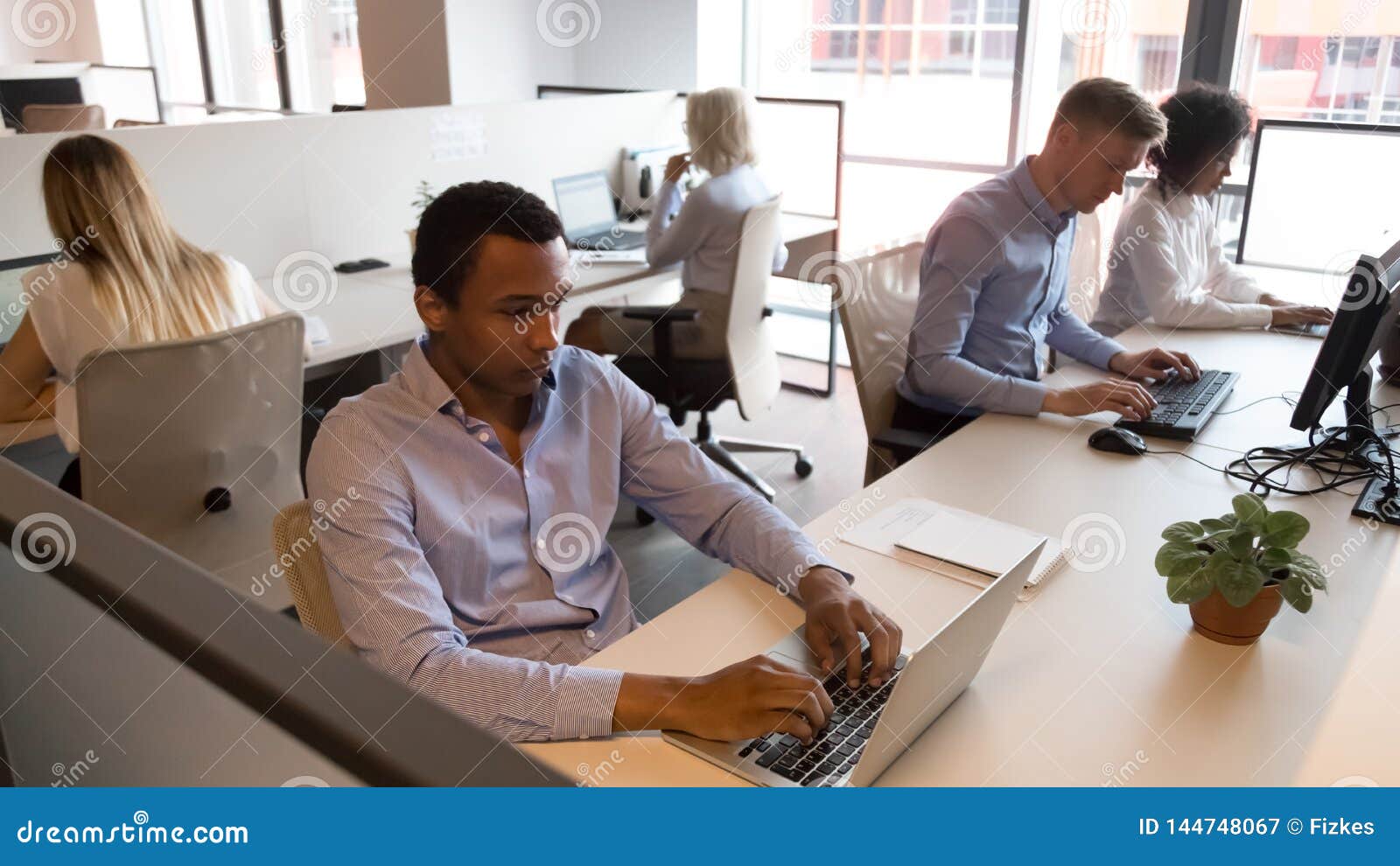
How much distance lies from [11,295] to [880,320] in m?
2.07

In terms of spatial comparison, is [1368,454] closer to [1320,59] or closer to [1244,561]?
[1244,561]

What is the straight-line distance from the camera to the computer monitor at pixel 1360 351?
A: 1.72 meters

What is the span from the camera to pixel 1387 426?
210 cm

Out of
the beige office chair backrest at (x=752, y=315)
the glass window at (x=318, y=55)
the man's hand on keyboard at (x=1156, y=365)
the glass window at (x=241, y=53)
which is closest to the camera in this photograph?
the man's hand on keyboard at (x=1156, y=365)

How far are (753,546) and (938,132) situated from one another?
3780 millimetres

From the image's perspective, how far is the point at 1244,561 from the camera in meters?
1.28

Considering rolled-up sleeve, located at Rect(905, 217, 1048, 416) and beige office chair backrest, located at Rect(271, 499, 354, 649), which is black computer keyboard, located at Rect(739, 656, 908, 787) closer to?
beige office chair backrest, located at Rect(271, 499, 354, 649)

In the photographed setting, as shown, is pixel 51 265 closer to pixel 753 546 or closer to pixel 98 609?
pixel 753 546

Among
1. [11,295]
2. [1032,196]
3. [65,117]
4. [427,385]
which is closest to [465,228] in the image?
[427,385]

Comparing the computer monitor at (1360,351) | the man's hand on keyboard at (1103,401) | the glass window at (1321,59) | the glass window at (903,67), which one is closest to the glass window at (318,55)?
the glass window at (903,67)

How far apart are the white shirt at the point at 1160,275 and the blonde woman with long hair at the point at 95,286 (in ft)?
7.25

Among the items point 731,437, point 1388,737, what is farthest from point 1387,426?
point 731,437

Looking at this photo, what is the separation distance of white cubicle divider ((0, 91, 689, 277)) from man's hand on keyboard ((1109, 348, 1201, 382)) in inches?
92.7

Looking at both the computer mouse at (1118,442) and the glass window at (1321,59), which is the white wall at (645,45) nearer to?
the glass window at (1321,59)
